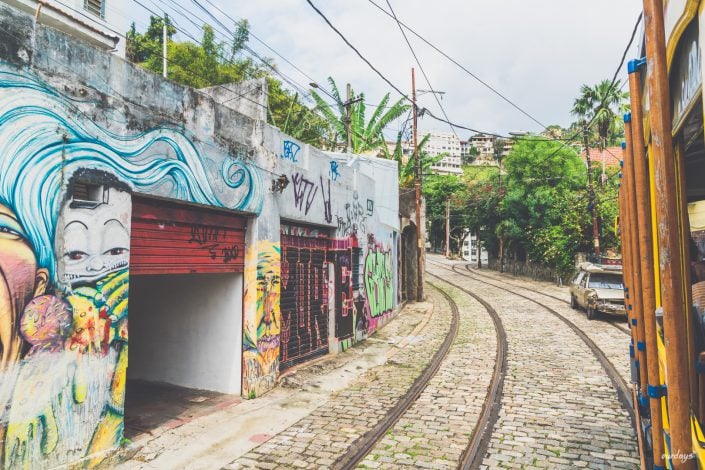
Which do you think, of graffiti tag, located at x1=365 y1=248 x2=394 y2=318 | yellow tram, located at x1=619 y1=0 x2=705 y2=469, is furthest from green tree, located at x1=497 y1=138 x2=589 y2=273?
yellow tram, located at x1=619 y1=0 x2=705 y2=469

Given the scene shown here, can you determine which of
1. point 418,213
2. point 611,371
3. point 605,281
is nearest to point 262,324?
point 611,371

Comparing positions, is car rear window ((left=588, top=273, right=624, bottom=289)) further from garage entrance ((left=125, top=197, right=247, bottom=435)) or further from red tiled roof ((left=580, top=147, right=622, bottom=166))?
red tiled roof ((left=580, top=147, right=622, bottom=166))

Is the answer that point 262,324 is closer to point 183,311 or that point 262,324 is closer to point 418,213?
point 183,311

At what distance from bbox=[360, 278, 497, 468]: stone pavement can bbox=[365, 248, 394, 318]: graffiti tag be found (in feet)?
11.7

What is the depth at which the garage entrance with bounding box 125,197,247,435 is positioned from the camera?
685 cm

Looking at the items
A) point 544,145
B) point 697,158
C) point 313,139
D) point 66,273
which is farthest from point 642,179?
point 544,145

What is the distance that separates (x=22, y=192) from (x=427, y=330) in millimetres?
11895

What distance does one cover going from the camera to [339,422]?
6973 millimetres

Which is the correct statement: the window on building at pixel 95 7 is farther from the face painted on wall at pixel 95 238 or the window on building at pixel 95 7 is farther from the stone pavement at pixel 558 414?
the stone pavement at pixel 558 414

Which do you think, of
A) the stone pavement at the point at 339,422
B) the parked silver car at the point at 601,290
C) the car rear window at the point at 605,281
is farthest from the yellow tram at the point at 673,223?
the car rear window at the point at 605,281

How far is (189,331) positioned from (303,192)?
145 inches

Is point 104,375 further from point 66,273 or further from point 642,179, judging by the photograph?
point 642,179

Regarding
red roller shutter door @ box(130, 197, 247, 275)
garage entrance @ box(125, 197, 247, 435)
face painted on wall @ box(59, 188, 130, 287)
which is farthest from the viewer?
garage entrance @ box(125, 197, 247, 435)

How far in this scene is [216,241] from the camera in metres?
7.83
